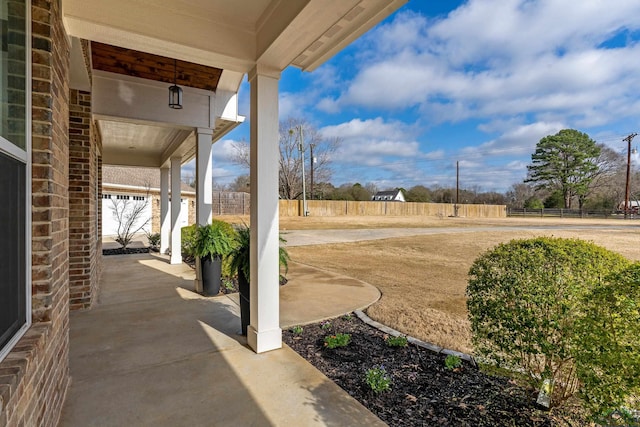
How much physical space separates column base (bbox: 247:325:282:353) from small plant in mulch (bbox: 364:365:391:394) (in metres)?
0.96

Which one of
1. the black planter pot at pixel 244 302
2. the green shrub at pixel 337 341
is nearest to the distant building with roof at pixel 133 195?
the black planter pot at pixel 244 302

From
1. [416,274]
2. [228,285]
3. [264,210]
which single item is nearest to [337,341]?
[264,210]

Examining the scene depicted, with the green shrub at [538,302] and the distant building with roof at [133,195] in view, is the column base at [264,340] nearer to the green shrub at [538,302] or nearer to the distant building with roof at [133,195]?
the green shrub at [538,302]

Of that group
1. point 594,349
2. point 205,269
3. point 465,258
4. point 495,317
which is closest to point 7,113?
point 495,317

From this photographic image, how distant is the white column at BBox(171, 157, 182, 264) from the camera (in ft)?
23.6

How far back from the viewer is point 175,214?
Answer: 23.6ft

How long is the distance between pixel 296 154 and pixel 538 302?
97.9 ft

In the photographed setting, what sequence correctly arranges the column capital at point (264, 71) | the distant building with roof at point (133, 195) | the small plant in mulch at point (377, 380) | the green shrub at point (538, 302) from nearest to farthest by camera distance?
1. the green shrub at point (538, 302)
2. the small plant in mulch at point (377, 380)
3. the column capital at point (264, 71)
4. the distant building with roof at point (133, 195)

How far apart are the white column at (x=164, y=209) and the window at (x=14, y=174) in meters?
8.01

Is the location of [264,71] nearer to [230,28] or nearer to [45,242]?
[230,28]

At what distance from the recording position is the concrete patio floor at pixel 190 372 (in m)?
2.05

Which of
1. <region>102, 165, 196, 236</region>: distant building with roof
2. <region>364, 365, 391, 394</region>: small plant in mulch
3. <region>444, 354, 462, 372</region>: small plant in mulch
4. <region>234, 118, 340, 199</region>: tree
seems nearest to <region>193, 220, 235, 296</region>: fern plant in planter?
<region>364, 365, 391, 394</region>: small plant in mulch

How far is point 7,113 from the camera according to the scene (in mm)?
1378

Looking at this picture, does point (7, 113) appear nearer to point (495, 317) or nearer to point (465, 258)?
point (495, 317)
